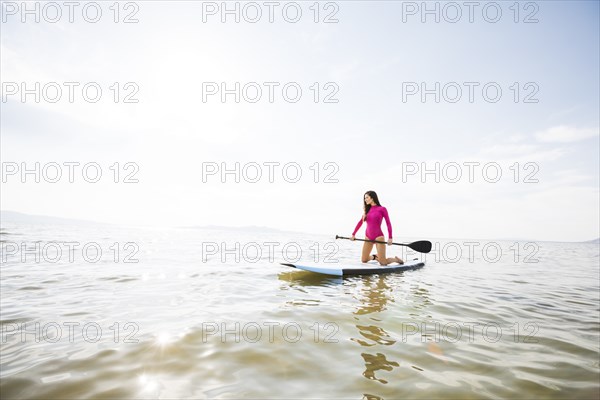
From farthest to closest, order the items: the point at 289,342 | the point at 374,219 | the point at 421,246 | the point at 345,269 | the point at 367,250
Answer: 1. the point at 421,246
2. the point at 367,250
3. the point at 374,219
4. the point at 345,269
5. the point at 289,342

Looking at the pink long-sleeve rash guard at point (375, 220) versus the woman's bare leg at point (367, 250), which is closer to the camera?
the pink long-sleeve rash guard at point (375, 220)

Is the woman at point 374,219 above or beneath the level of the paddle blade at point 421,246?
above

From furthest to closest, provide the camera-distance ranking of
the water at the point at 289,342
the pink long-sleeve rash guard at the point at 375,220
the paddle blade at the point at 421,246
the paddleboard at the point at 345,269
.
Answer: the paddle blade at the point at 421,246, the pink long-sleeve rash guard at the point at 375,220, the paddleboard at the point at 345,269, the water at the point at 289,342

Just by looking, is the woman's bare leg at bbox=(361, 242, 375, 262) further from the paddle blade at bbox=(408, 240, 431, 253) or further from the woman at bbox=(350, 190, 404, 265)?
the paddle blade at bbox=(408, 240, 431, 253)

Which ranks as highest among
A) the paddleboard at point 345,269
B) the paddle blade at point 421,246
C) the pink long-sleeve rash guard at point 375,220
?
the pink long-sleeve rash guard at point 375,220

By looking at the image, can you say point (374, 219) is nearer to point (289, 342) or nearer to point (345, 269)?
point (345, 269)

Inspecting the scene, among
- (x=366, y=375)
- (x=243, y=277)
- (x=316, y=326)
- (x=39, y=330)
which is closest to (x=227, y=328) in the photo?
(x=316, y=326)

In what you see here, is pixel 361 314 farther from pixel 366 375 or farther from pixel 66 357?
pixel 66 357

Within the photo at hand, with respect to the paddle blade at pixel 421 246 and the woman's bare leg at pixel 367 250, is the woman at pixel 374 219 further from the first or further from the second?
the paddle blade at pixel 421 246

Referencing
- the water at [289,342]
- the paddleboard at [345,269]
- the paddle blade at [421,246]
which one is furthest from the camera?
the paddle blade at [421,246]

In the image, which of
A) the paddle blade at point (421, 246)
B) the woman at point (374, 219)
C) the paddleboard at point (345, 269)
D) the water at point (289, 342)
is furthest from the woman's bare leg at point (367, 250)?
the water at point (289, 342)

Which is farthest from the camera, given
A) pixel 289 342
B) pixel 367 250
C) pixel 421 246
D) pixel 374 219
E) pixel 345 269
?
pixel 421 246

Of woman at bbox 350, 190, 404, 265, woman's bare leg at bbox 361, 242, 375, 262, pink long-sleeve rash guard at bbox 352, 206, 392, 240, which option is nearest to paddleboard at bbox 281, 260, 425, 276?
woman at bbox 350, 190, 404, 265

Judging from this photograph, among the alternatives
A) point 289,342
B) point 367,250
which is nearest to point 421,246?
point 367,250
